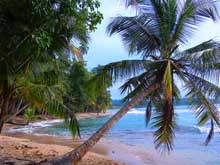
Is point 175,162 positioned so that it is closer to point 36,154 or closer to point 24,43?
point 36,154

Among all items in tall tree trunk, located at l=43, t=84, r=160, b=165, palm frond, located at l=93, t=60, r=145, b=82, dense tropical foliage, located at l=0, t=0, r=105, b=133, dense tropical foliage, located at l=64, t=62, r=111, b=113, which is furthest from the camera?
dense tropical foliage, located at l=64, t=62, r=111, b=113

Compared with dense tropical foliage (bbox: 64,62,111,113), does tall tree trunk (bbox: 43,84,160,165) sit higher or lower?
lower

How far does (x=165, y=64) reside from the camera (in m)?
8.80

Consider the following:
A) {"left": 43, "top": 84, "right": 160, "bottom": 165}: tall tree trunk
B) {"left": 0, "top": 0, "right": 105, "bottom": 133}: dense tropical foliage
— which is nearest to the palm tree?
{"left": 43, "top": 84, "right": 160, "bottom": 165}: tall tree trunk

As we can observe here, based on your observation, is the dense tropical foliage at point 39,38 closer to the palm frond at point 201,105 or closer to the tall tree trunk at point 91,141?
the tall tree trunk at point 91,141

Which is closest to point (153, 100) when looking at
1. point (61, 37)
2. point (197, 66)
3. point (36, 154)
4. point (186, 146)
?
point (197, 66)

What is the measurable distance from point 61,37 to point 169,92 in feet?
8.64

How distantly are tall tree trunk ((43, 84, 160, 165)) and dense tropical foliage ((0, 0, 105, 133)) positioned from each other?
101 centimetres

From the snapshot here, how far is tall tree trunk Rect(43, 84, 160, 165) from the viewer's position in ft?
28.0

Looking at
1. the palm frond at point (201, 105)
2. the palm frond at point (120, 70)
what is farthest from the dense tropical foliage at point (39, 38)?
the palm frond at point (201, 105)

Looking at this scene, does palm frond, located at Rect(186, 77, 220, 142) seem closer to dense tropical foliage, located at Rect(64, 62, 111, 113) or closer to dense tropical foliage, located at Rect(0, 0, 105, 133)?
dense tropical foliage, located at Rect(64, 62, 111, 113)

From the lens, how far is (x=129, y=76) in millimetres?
9438

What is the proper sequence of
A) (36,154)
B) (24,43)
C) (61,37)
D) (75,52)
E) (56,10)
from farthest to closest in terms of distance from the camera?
(36,154), (75,52), (61,37), (24,43), (56,10)

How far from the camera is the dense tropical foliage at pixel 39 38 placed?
680cm
